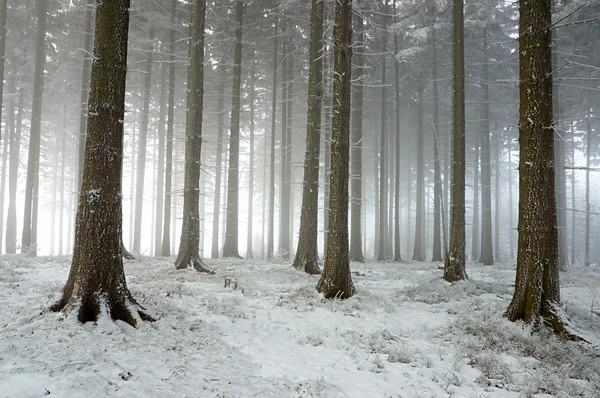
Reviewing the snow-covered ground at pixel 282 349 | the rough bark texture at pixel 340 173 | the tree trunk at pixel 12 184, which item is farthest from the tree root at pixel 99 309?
the tree trunk at pixel 12 184

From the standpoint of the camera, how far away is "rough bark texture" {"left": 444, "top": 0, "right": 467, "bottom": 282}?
481 inches

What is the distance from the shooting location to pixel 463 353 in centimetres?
601

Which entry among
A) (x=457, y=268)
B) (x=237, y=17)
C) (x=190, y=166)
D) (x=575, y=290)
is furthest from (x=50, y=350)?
(x=237, y=17)

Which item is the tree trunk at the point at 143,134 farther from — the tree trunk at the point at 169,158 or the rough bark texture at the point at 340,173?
the rough bark texture at the point at 340,173

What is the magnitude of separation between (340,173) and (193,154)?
5.87 meters

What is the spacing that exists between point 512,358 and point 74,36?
25617 millimetres

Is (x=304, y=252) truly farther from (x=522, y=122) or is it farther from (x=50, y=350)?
(x=50, y=350)

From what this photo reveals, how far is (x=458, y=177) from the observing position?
12398mm

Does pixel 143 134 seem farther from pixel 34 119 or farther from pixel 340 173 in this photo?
pixel 340 173

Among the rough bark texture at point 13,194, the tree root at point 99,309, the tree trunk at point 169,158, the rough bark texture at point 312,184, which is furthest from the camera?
the rough bark texture at point 13,194

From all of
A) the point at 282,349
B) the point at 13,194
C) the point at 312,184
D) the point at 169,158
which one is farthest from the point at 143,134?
the point at 282,349

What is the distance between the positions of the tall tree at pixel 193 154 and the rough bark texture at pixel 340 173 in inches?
196

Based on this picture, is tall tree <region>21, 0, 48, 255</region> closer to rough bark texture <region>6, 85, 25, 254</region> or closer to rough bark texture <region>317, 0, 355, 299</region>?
rough bark texture <region>6, 85, 25, 254</region>

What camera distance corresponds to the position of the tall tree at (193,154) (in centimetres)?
1235
